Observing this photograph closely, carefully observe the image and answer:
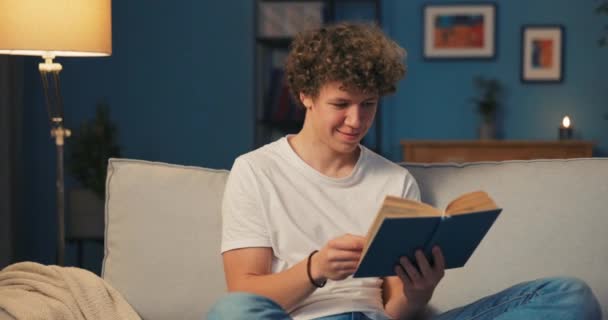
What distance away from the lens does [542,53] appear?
5.69 metres

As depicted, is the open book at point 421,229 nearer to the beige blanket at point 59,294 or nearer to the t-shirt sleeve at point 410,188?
the t-shirt sleeve at point 410,188

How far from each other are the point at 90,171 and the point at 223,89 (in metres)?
1.03

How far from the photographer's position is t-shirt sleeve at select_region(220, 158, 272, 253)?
2029 millimetres

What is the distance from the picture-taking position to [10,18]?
2865 millimetres

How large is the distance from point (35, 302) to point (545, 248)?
1145 mm

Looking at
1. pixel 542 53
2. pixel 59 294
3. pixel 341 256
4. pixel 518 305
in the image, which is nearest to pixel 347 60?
pixel 341 256

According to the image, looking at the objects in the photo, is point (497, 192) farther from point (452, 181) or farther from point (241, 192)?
point (241, 192)

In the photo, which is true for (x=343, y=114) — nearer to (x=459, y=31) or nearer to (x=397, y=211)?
(x=397, y=211)

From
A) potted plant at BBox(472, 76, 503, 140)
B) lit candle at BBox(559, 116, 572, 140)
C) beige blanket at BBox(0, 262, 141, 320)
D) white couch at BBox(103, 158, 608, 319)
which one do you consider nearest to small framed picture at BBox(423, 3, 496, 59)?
potted plant at BBox(472, 76, 503, 140)

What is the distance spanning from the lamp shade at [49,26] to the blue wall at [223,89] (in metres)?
2.70

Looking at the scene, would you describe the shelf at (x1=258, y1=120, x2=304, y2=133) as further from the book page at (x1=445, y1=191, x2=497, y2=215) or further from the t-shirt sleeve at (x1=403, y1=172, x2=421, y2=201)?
the book page at (x1=445, y1=191, x2=497, y2=215)

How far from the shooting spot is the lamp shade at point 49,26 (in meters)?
2.87

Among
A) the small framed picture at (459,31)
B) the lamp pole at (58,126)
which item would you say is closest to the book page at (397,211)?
the lamp pole at (58,126)

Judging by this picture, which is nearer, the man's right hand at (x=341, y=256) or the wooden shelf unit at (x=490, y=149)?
the man's right hand at (x=341, y=256)
